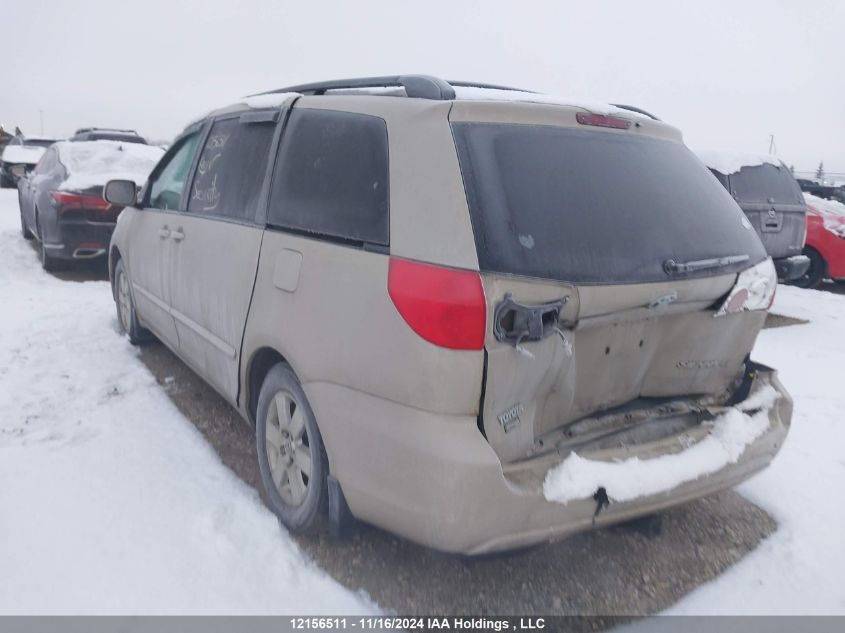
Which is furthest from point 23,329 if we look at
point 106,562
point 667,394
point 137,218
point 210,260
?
point 667,394

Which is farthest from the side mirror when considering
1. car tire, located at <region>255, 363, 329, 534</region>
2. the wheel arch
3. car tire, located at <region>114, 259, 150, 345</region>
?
car tire, located at <region>255, 363, 329, 534</region>

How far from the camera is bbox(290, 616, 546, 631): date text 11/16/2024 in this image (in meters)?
2.27

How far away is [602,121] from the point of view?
97.7 inches

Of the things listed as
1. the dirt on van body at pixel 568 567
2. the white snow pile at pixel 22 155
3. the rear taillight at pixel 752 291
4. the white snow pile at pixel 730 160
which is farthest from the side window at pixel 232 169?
the white snow pile at pixel 22 155

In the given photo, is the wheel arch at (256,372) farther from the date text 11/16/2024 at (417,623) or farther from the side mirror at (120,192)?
the side mirror at (120,192)

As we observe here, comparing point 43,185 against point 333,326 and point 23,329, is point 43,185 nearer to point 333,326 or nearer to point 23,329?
point 23,329

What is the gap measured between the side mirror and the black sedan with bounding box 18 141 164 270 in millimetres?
3033

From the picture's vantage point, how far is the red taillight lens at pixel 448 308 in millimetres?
1987

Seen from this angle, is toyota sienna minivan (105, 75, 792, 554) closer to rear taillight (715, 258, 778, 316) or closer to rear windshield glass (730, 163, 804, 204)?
rear taillight (715, 258, 778, 316)

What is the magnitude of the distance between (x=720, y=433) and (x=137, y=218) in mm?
4138

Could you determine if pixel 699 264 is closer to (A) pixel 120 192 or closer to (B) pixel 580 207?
(B) pixel 580 207

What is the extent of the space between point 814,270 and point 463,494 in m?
9.40

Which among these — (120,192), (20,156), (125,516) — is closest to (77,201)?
(120,192)

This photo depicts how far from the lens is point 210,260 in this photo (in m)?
3.43
